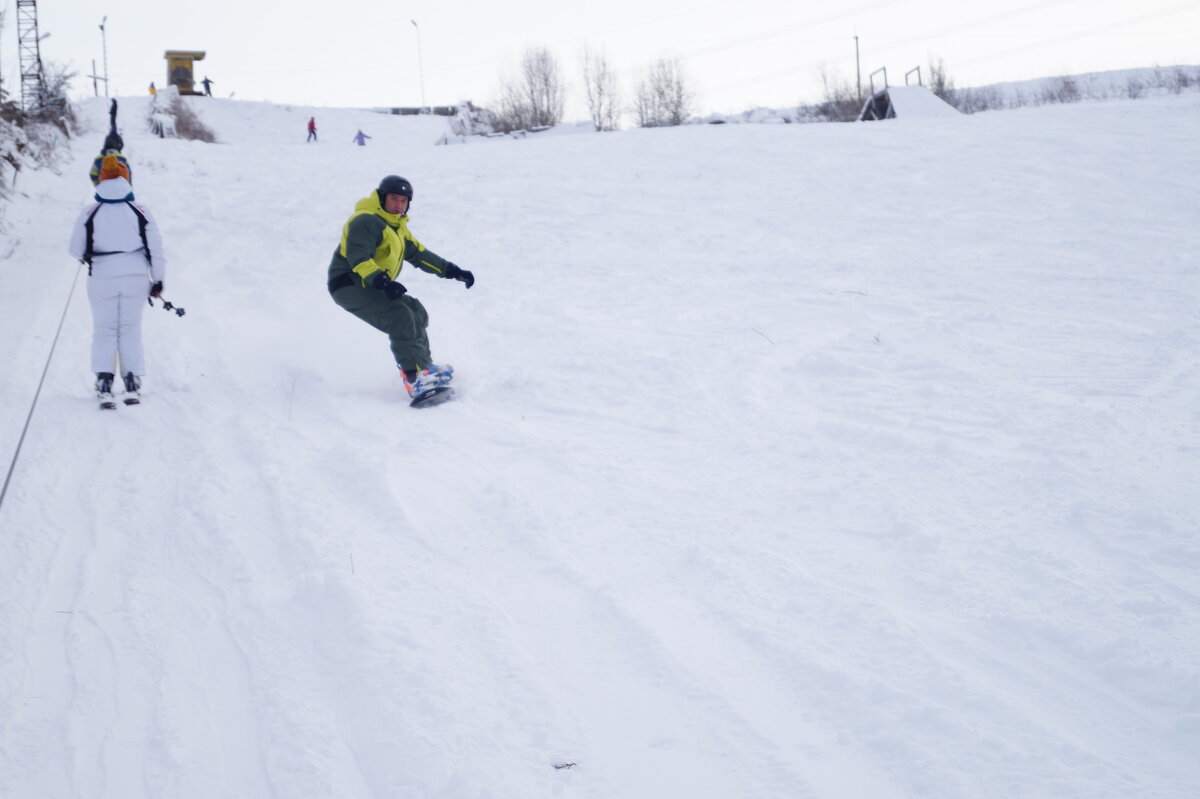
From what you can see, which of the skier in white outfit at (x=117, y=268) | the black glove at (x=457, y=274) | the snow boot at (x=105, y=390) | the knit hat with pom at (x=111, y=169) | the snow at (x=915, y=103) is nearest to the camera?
the snow boot at (x=105, y=390)

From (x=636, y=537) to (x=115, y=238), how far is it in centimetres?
459

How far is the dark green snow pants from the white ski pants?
4.56 ft

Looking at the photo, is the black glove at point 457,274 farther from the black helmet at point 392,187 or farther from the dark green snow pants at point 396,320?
the black helmet at point 392,187

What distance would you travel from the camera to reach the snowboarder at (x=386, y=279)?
19.0ft

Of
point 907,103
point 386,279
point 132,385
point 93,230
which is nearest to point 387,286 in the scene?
point 386,279

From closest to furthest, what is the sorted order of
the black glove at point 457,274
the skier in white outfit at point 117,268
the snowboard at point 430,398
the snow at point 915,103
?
the snowboard at point 430,398 < the skier in white outfit at point 117,268 < the black glove at point 457,274 < the snow at point 915,103

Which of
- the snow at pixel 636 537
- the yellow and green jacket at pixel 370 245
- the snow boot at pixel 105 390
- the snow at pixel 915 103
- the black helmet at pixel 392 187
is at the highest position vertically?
Answer: the snow at pixel 915 103

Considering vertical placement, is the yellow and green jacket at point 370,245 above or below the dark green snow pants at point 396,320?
above

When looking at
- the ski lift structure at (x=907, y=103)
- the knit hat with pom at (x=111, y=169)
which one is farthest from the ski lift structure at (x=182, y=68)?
the knit hat with pom at (x=111, y=169)

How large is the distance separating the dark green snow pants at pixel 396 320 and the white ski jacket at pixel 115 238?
1.36 m

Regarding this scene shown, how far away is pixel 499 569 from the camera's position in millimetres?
3369

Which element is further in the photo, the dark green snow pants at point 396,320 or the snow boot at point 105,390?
the dark green snow pants at point 396,320

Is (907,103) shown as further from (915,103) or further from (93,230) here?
(93,230)

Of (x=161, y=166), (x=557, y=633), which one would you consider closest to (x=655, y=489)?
(x=557, y=633)
